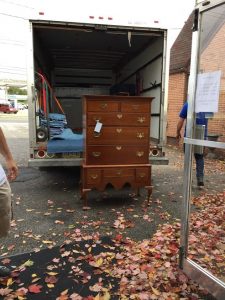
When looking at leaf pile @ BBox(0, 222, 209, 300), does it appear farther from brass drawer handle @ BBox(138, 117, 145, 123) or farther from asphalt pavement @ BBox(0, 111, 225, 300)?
brass drawer handle @ BBox(138, 117, 145, 123)

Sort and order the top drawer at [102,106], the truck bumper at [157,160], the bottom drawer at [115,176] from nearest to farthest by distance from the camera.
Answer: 1. the top drawer at [102,106]
2. the bottom drawer at [115,176]
3. the truck bumper at [157,160]

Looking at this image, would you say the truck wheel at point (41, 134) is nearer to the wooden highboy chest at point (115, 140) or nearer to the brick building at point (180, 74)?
the wooden highboy chest at point (115, 140)

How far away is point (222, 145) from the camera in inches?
91.7

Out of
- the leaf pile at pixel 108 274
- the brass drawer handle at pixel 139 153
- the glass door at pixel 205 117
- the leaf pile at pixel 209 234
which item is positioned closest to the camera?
the glass door at pixel 205 117

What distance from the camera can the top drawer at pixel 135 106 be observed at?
4574 millimetres

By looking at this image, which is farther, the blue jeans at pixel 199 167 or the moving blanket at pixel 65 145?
the blue jeans at pixel 199 167

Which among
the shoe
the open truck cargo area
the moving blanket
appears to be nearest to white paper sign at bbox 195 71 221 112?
the shoe

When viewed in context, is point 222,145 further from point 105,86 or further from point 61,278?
point 105,86

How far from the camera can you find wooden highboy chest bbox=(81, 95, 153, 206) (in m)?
4.51

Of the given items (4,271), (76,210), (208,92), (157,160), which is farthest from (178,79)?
(4,271)

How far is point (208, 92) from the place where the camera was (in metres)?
2.53

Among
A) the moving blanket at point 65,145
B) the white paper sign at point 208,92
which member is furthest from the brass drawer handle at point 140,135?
the white paper sign at point 208,92

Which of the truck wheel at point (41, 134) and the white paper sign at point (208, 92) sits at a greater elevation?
the white paper sign at point (208, 92)

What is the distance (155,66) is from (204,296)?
14.0ft
